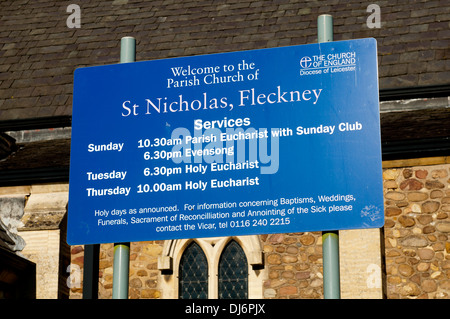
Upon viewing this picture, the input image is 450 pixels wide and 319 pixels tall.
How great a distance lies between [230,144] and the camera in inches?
253

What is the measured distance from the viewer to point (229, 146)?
643 centimetres

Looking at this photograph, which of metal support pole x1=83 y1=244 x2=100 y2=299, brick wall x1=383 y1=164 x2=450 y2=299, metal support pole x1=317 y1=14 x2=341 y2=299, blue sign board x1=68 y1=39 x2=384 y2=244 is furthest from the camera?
brick wall x1=383 y1=164 x2=450 y2=299

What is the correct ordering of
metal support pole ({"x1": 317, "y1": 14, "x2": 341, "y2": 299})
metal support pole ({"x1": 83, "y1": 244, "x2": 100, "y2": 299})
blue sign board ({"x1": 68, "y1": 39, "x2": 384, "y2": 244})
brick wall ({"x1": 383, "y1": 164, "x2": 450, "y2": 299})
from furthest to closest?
brick wall ({"x1": 383, "y1": 164, "x2": 450, "y2": 299}), metal support pole ({"x1": 83, "y1": 244, "x2": 100, "y2": 299}), blue sign board ({"x1": 68, "y1": 39, "x2": 384, "y2": 244}), metal support pole ({"x1": 317, "y1": 14, "x2": 341, "y2": 299})

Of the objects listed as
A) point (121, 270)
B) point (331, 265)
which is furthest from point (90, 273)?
point (331, 265)

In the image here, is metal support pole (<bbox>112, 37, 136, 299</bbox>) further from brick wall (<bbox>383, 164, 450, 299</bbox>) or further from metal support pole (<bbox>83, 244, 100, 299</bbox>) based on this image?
brick wall (<bbox>383, 164, 450, 299</bbox>)

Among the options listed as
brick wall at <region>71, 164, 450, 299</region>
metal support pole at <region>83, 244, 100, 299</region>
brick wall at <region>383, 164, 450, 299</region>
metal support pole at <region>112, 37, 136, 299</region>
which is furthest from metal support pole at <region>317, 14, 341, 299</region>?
brick wall at <region>383, 164, 450, 299</region>

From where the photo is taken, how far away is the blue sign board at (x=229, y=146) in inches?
241

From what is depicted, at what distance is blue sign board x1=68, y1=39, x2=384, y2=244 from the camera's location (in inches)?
241

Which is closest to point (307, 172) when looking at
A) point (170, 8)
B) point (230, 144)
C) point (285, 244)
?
point (230, 144)

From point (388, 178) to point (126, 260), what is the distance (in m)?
5.99

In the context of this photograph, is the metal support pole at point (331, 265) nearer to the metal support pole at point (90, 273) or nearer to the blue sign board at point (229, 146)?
the blue sign board at point (229, 146)

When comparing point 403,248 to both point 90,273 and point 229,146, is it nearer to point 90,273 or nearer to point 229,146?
point 229,146

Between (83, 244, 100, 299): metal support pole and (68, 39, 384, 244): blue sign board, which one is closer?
(68, 39, 384, 244): blue sign board

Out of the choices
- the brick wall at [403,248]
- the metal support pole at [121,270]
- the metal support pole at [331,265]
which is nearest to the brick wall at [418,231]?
the brick wall at [403,248]
